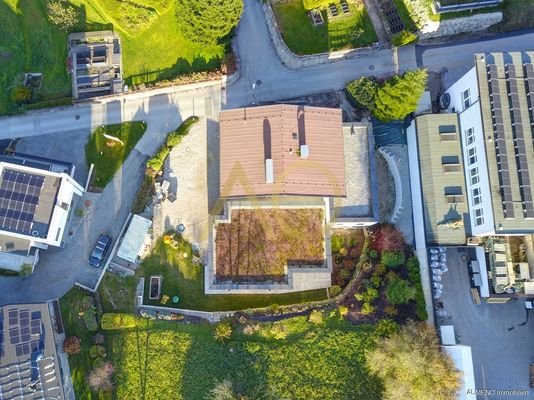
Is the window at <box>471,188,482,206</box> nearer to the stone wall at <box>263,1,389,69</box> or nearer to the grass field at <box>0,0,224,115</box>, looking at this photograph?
the stone wall at <box>263,1,389,69</box>

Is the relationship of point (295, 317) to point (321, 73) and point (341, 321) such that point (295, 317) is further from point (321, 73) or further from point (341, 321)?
point (321, 73)

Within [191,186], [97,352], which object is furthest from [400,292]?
[97,352]

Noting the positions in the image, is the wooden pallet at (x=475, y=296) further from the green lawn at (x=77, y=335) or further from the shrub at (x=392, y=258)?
the green lawn at (x=77, y=335)

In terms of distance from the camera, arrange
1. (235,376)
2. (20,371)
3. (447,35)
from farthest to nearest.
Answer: (447,35), (235,376), (20,371)

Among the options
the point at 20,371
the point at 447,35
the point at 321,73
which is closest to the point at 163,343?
the point at 20,371

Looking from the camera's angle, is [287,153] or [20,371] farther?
[287,153]

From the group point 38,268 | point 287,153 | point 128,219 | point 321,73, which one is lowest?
point 38,268
